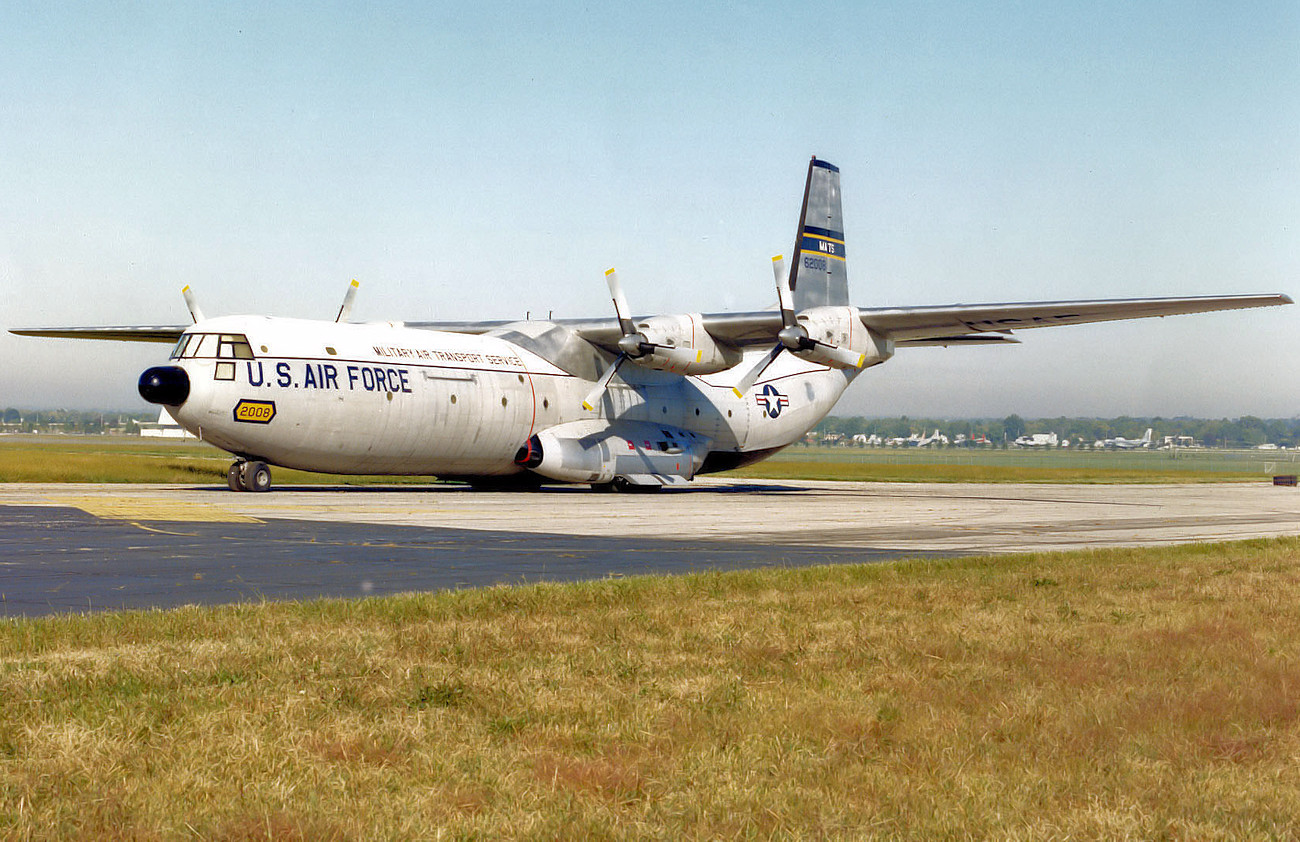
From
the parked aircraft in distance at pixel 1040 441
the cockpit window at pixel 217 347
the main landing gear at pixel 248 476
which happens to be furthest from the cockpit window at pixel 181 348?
the parked aircraft in distance at pixel 1040 441

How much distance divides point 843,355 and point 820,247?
22.2 feet

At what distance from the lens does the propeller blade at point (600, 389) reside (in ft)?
100.0

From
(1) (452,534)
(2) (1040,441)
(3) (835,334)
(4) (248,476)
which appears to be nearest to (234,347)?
(4) (248,476)

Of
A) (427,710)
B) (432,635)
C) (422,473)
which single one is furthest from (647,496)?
(427,710)

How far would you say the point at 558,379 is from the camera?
105 feet

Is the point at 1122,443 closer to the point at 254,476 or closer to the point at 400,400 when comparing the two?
the point at 400,400

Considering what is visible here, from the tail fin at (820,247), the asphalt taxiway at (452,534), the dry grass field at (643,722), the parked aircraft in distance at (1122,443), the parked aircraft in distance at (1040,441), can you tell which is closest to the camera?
the dry grass field at (643,722)

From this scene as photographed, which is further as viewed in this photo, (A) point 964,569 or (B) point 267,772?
(A) point 964,569

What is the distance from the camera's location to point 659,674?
275 inches

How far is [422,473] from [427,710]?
80.5 feet

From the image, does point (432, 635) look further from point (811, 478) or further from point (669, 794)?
point (811, 478)

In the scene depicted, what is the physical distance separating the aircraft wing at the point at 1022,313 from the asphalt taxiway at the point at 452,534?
4662 mm

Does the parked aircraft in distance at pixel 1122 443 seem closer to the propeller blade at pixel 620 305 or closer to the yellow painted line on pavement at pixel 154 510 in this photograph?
the propeller blade at pixel 620 305

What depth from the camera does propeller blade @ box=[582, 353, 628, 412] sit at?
100.0ft
